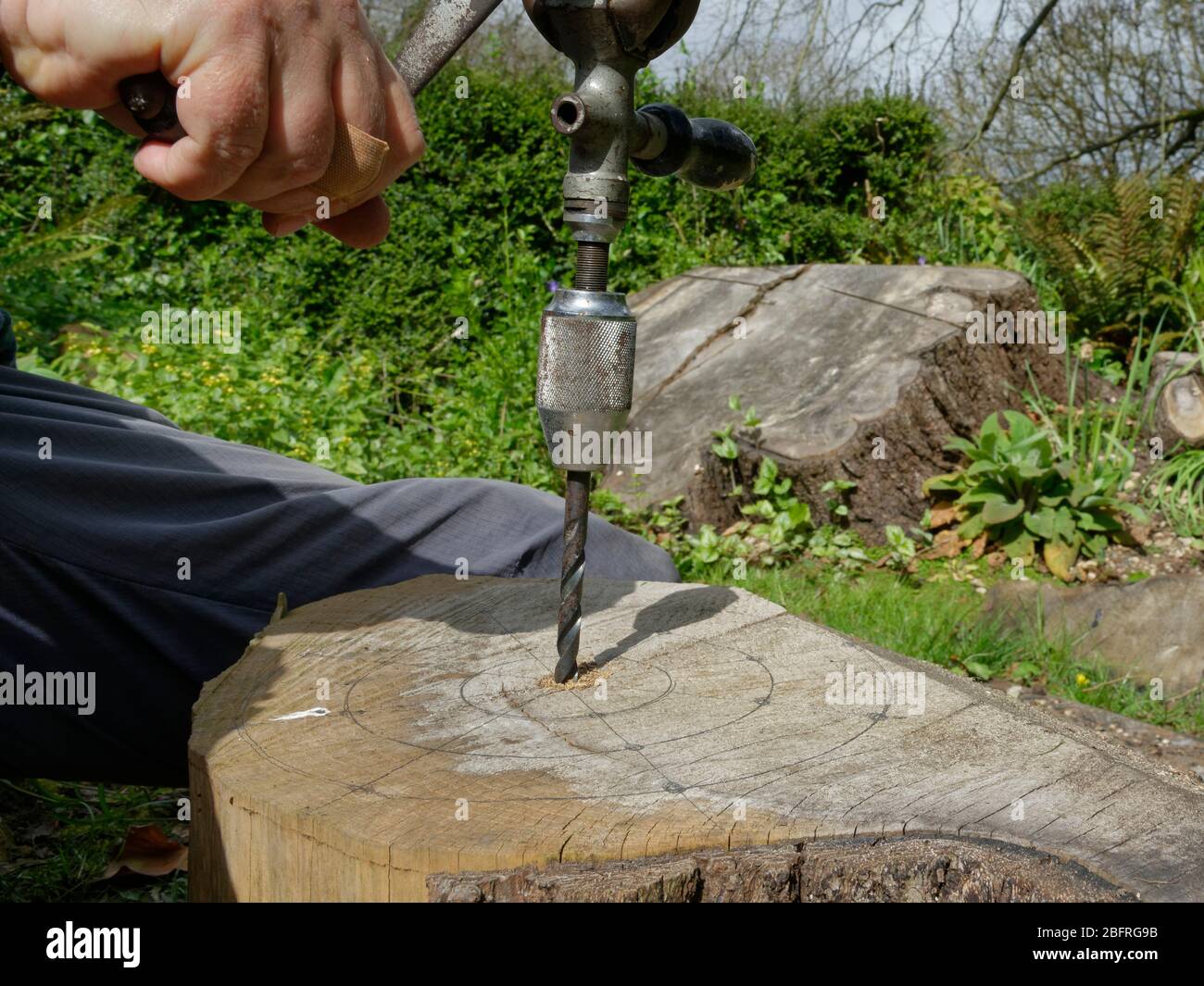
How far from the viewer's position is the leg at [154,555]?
1.78m

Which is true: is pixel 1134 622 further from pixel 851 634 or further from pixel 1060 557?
pixel 851 634

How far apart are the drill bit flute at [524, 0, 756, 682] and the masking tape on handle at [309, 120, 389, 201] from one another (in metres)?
0.24

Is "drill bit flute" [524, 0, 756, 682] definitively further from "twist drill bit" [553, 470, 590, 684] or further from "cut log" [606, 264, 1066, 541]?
"cut log" [606, 264, 1066, 541]

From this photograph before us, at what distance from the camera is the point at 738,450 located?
4348mm

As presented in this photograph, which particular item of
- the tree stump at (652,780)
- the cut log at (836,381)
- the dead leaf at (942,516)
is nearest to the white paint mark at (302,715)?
the tree stump at (652,780)

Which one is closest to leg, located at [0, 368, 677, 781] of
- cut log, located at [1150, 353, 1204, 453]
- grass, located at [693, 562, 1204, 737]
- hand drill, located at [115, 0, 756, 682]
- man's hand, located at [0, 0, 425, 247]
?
hand drill, located at [115, 0, 756, 682]

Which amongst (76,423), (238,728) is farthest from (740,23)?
(238,728)

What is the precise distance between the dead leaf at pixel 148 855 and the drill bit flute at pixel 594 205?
1.41 meters

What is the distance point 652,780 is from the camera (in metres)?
1.27

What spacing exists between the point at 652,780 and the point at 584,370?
→ 1.70 feet

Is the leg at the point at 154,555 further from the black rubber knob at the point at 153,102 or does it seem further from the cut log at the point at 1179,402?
the cut log at the point at 1179,402

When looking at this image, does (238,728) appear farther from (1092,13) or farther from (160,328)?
(1092,13)

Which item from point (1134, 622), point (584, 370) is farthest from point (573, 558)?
point (1134, 622)
